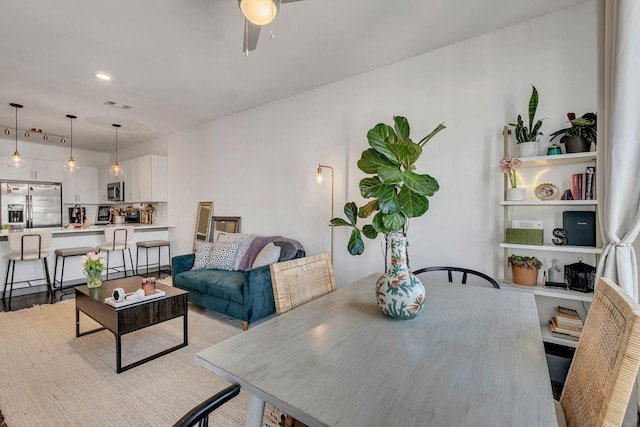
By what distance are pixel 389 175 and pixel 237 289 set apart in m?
2.14

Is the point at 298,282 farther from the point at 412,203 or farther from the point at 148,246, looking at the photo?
the point at 148,246

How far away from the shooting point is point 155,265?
5.81 meters

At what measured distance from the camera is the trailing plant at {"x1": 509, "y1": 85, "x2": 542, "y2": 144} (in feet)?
7.28

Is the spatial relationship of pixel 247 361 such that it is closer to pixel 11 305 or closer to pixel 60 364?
pixel 60 364

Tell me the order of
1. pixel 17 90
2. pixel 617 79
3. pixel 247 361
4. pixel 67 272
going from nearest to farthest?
pixel 247 361, pixel 617 79, pixel 17 90, pixel 67 272

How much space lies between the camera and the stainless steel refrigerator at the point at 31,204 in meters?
Result: 5.72

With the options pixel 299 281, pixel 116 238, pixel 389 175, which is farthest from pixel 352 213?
pixel 116 238

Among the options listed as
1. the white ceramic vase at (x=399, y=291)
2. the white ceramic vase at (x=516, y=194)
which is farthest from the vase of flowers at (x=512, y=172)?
the white ceramic vase at (x=399, y=291)

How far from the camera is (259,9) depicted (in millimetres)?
1490

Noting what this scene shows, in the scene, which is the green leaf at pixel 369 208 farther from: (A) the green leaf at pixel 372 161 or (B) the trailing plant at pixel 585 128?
(B) the trailing plant at pixel 585 128

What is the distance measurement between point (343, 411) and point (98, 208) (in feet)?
29.4

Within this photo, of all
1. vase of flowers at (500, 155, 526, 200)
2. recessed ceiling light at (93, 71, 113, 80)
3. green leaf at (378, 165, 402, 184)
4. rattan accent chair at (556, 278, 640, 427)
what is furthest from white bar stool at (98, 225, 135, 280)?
rattan accent chair at (556, 278, 640, 427)

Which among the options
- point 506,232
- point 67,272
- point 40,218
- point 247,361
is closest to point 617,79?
point 506,232

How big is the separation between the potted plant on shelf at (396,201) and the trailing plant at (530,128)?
881 mm
